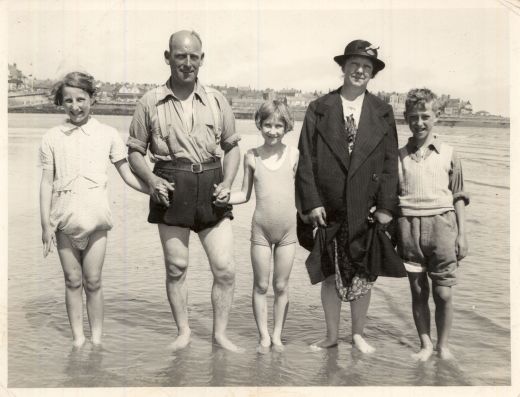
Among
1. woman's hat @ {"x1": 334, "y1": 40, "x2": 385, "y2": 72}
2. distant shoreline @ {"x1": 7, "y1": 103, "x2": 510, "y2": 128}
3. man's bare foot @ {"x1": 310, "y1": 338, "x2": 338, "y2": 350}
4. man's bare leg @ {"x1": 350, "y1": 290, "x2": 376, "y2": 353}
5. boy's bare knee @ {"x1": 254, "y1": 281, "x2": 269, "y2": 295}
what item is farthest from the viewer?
distant shoreline @ {"x1": 7, "y1": 103, "x2": 510, "y2": 128}

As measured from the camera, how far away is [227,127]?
15.6 feet

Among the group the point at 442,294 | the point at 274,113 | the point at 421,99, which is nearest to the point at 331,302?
the point at 442,294

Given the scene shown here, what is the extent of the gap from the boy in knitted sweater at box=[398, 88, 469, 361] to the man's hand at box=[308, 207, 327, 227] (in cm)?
52

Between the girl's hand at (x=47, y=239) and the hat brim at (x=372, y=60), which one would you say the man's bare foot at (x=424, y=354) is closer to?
the hat brim at (x=372, y=60)

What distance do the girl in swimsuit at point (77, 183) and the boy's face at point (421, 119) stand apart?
5.84ft

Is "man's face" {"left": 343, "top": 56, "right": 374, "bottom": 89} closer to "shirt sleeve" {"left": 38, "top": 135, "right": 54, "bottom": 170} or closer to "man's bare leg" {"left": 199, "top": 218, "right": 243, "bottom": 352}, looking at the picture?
"man's bare leg" {"left": 199, "top": 218, "right": 243, "bottom": 352}

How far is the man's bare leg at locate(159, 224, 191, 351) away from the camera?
186 inches

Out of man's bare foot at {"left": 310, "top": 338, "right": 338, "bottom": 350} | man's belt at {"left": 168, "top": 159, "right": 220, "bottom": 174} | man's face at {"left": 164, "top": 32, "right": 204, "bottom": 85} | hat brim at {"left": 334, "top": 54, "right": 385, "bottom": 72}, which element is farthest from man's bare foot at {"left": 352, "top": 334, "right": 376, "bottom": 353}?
man's face at {"left": 164, "top": 32, "right": 204, "bottom": 85}

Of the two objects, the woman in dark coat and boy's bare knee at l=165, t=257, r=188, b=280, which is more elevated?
the woman in dark coat

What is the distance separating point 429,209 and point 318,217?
28.4 inches

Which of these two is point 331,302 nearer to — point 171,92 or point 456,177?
point 456,177
